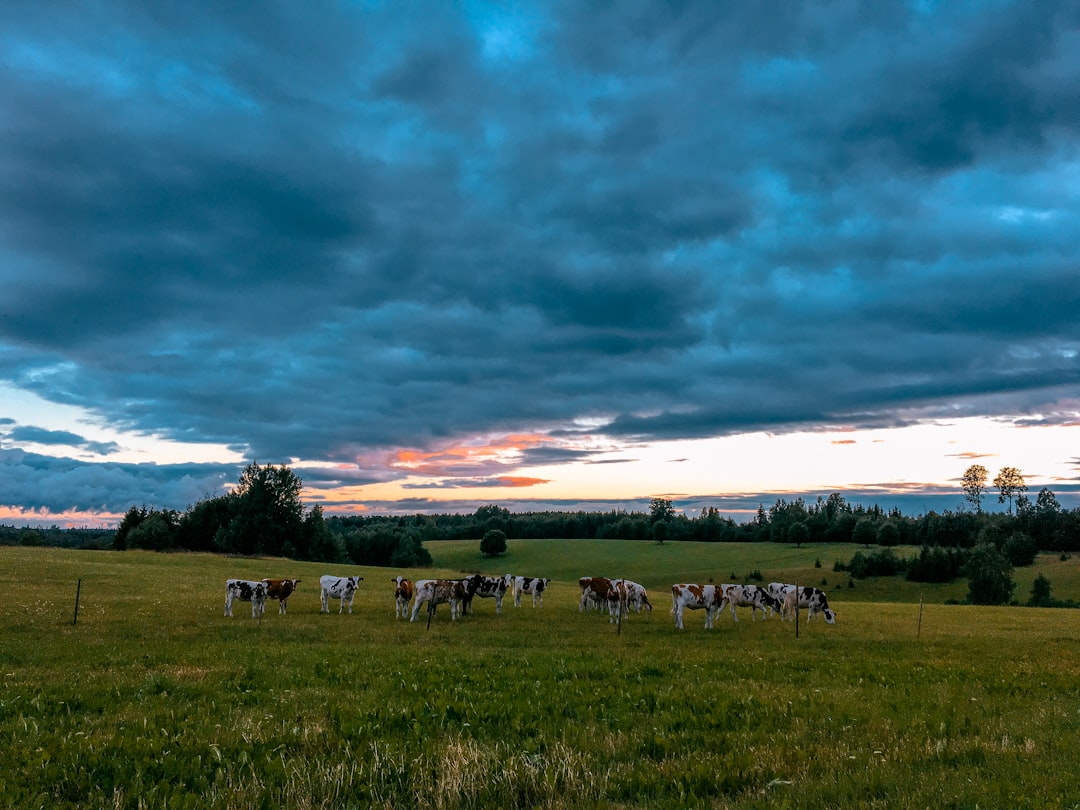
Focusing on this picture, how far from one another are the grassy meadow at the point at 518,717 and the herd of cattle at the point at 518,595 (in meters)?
2.51

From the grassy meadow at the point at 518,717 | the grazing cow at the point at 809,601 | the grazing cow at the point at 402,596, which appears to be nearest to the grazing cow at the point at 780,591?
the grazing cow at the point at 809,601

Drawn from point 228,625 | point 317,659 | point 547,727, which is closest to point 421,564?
point 228,625

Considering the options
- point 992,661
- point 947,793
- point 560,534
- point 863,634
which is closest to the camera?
point 947,793

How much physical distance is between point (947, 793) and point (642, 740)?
3.73 meters

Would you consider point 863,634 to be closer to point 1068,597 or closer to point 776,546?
point 1068,597

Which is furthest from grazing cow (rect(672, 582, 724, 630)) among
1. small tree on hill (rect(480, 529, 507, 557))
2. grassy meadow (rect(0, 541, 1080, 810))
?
small tree on hill (rect(480, 529, 507, 557))

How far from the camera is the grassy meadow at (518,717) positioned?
732 cm

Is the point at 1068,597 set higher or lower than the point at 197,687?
lower

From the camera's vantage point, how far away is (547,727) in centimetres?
998

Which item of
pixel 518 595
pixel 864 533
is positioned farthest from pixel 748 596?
pixel 864 533

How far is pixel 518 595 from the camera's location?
35125 millimetres

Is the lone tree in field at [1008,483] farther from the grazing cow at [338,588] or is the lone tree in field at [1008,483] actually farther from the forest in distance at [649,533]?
the grazing cow at [338,588]

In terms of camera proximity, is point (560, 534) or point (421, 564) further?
point (560, 534)

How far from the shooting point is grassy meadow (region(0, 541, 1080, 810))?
7.32 metres
